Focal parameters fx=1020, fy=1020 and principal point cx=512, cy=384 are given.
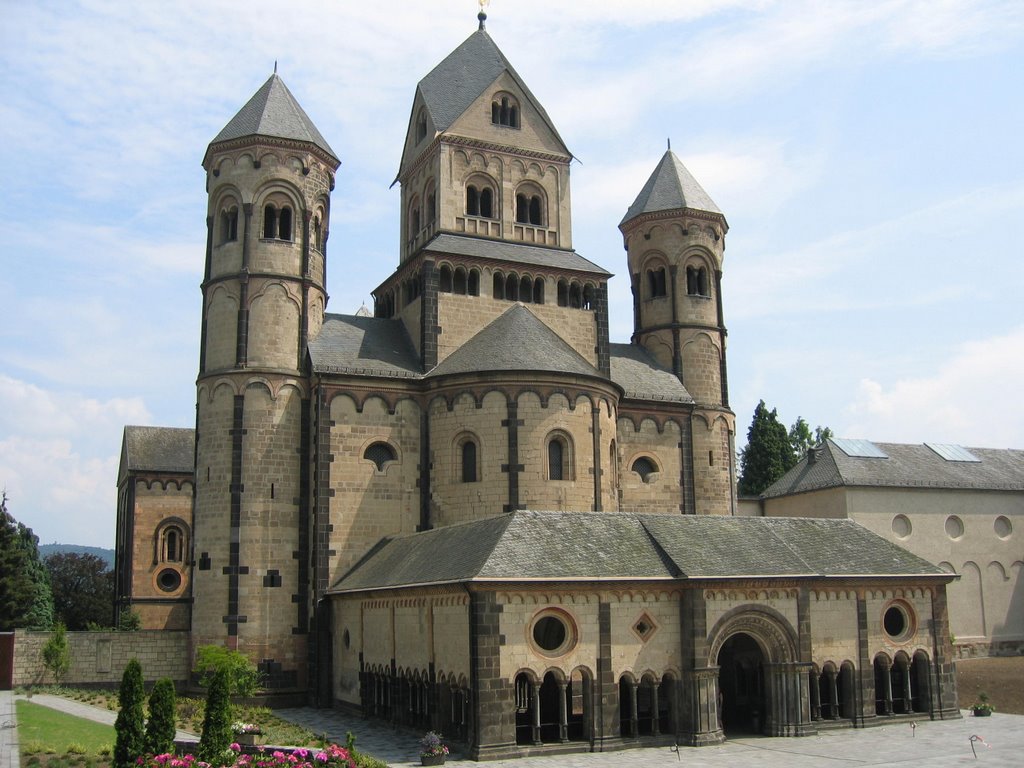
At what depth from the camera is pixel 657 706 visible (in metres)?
31.0

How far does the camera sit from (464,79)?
5253 centimetres

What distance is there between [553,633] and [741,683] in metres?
8.53

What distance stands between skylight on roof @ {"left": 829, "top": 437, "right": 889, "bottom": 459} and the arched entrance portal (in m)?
25.9

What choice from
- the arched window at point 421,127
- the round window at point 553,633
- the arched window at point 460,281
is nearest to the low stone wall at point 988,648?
the arched window at point 460,281

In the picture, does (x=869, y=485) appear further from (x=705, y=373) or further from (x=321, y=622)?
(x=321, y=622)

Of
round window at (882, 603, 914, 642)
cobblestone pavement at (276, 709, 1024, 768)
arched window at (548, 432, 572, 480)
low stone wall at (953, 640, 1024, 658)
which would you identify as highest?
arched window at (548, 432, 572, 480)

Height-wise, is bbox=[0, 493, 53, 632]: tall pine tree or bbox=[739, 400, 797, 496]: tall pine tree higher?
bbox=[739, 400, 797, 496]: tall pine tree

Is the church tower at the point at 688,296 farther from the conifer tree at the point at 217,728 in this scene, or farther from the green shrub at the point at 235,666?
the conifer tree at the point at 217,728

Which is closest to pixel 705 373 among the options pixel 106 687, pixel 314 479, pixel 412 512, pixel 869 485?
pixel 869 485

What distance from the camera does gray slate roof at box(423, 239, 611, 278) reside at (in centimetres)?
4656

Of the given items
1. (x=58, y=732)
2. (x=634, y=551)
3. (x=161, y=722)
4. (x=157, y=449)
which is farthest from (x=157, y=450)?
(x=161, y=722)

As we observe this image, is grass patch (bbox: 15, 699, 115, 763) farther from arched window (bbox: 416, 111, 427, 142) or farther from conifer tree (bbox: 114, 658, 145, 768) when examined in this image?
arched window (bbox: 416, 111, 427, 142)

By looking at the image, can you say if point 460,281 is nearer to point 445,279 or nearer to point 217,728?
point 445,279

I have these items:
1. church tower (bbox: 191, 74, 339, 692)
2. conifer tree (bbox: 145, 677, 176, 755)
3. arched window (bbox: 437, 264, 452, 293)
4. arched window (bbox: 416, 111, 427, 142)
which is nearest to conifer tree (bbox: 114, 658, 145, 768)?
conifer tree (bbox: 145, 677, 176, 755)
